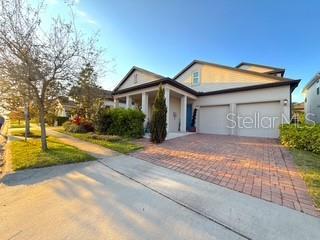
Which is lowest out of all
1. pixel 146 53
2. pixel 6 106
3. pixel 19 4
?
pixel 6 106

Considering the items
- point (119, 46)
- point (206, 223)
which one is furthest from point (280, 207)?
point (119, 46)

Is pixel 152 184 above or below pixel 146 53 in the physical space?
below

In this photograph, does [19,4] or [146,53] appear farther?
[146,53]

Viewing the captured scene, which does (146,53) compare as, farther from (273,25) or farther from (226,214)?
(226,214)

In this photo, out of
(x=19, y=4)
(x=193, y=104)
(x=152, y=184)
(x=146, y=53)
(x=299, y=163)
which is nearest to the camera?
(x=152, y=184)

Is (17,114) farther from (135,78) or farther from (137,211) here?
(137,211)

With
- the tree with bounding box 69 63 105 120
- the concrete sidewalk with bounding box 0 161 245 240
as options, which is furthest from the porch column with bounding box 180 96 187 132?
the concrete sidewalk with bounding box 0 161 245 240

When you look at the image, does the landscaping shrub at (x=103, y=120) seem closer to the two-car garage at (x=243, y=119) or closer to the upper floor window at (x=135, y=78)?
the upper floor window at (x=135, y=78)

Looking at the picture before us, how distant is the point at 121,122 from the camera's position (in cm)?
1184

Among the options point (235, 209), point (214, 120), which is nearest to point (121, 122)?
point (214, 120)

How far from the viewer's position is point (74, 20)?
Answer: 300 inches

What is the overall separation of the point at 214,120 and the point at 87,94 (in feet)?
34.6

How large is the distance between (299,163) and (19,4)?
11.4 m

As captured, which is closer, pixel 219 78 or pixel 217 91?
pixel 217 91
